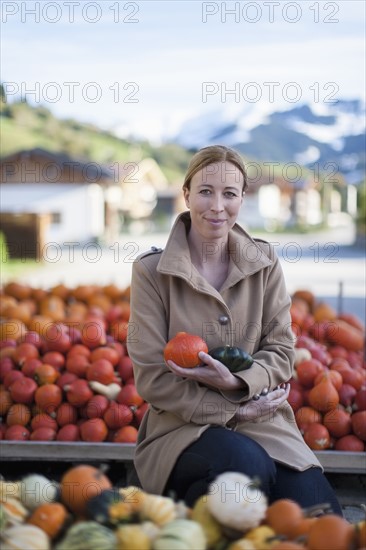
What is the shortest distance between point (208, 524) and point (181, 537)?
14 cm

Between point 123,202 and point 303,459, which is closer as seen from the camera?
point 303,459

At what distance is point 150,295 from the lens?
2.62 m

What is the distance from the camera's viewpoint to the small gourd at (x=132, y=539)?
1.64 meters

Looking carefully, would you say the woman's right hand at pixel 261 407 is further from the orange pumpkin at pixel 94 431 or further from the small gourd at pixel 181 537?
the orange pumpkin at pixel 94 431

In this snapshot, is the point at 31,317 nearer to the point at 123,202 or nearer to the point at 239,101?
the point at 239,101

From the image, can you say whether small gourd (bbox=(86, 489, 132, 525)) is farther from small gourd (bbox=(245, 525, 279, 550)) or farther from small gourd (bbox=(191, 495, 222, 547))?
small gourd (bbox=(245, 525, 279, 550))

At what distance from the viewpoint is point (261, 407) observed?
2564 millimetres

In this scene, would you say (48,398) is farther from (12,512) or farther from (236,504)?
(236,504)

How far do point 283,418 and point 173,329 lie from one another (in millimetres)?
513

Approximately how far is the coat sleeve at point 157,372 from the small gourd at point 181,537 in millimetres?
745

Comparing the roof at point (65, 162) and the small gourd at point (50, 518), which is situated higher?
the roof at point (65, 162)

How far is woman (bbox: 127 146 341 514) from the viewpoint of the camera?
2.41 meters

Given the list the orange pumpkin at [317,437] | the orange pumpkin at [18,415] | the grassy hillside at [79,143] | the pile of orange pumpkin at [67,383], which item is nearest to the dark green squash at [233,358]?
the orange pumpkin at [317,437]

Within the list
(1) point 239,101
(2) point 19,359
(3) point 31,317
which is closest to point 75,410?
(2) point 19,359
